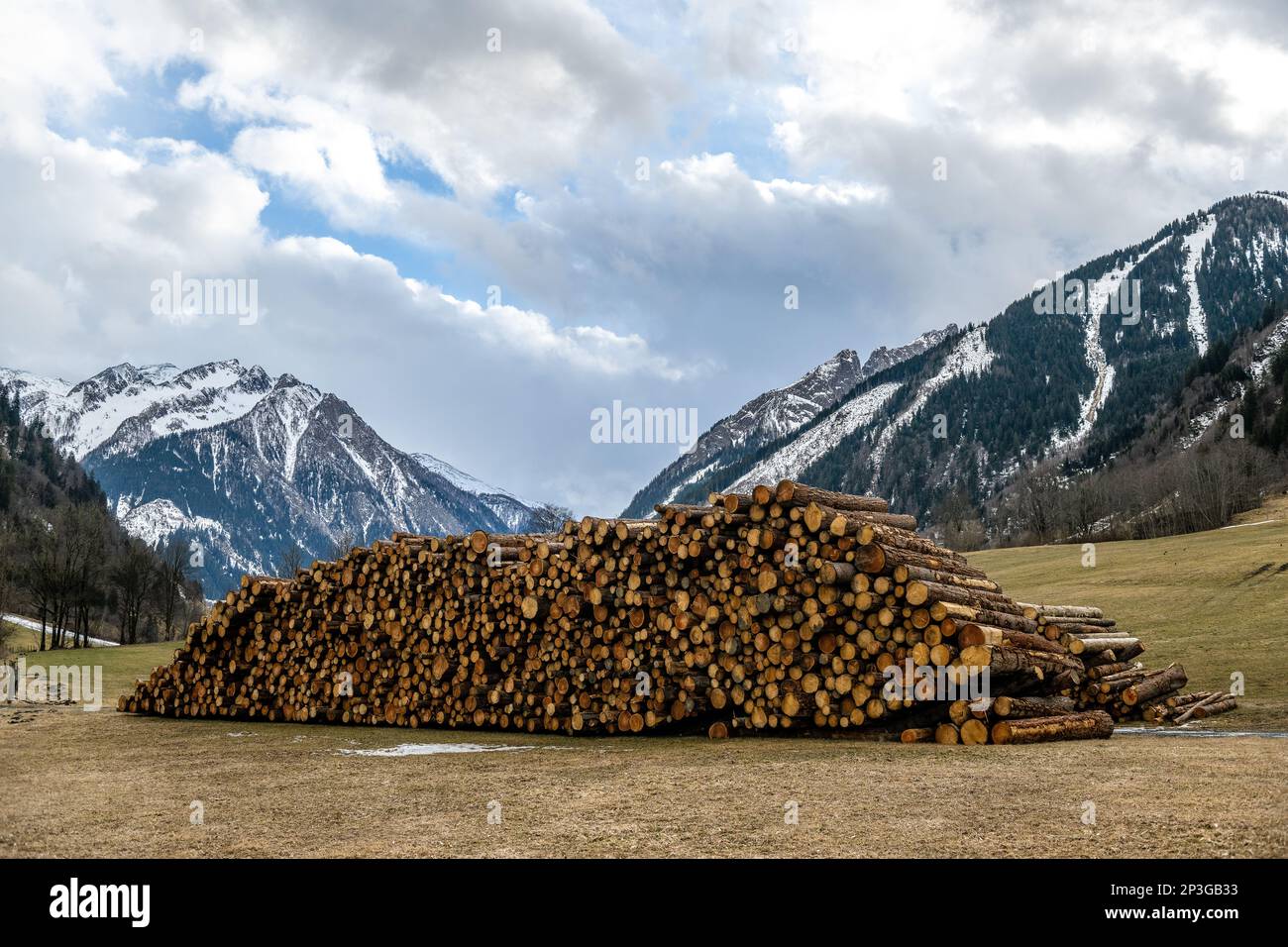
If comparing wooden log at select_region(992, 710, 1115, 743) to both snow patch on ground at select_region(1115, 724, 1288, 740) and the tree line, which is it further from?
the tree line

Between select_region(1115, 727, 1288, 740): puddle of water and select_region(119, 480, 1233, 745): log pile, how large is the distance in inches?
25.7

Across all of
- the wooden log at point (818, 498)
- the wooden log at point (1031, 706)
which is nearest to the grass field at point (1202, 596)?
the wooden log at point (1031, 706)

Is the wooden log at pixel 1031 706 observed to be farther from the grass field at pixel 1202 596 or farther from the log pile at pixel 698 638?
the grass field at pixel 1202 596

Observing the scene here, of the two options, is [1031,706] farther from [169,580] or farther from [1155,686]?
[169,580]

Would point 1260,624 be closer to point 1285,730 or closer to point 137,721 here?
point 1285,730

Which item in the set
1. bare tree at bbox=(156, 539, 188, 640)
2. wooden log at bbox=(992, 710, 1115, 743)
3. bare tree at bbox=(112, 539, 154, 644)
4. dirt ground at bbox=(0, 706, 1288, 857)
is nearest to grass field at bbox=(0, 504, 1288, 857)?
dirt ground at bbox=(0, 706, 1288, 857)

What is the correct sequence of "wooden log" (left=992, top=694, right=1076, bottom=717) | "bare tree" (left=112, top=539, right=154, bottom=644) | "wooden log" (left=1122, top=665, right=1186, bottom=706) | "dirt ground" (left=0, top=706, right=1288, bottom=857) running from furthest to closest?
1. "bare tree" (left=112, top=539, right=154, bottom=644)
2. "wooden log" (left=1122, top=665, right=1186, bottom=706)
3. "wooden log" (left=992, top=694, right=1076, bottom=717)
4. "dirt ground" (left=0, top=706, right=1288, bottom=857)

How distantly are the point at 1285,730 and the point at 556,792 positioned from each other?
12038mm

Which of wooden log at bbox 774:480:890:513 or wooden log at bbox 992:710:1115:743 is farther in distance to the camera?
wooden log at bbox 774:480:890:513

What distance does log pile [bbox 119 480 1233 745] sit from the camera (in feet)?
47.0

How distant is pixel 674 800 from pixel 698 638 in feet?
22.2

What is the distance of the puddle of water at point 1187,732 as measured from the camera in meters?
14.5

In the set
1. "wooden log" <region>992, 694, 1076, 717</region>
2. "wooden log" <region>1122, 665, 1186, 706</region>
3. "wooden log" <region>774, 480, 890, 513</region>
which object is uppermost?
"wooden log" <region>774, 480, 890, 513</region>
